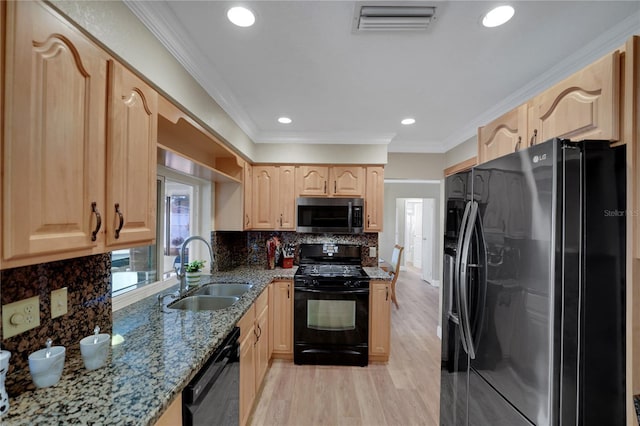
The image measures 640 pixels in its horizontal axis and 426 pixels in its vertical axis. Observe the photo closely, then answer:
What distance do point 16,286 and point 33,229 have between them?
0.44 meters

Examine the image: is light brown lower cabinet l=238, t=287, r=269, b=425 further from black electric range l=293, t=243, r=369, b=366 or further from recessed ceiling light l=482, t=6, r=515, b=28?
recessed ceiling light l=482, t=6, r=515, b=28

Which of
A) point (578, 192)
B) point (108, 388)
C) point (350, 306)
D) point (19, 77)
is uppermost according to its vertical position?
point (19, 77)

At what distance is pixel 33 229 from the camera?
709 mm

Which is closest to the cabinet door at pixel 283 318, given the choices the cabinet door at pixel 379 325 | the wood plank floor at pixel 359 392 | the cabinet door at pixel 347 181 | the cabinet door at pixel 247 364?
the wood plank floor at pixel 359 392

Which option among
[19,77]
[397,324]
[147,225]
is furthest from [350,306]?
[19,77]

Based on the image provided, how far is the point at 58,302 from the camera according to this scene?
107cm

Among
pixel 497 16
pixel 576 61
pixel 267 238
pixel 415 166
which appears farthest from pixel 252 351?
pixel 415 166

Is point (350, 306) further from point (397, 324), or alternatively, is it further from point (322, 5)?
point (322, 5)

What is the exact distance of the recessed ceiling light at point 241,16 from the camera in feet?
4.11

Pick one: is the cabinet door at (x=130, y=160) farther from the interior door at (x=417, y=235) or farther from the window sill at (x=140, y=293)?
the interior door at (x=417, y=235)

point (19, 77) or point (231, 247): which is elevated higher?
point (19, 77)

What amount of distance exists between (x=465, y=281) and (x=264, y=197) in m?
2.41

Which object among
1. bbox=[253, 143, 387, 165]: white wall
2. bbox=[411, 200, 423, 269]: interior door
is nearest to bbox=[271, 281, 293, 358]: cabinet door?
bbox=[253, 143, 387, 165]: white wall

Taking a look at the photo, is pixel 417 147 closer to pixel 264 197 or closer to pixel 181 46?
pixel 264 197
